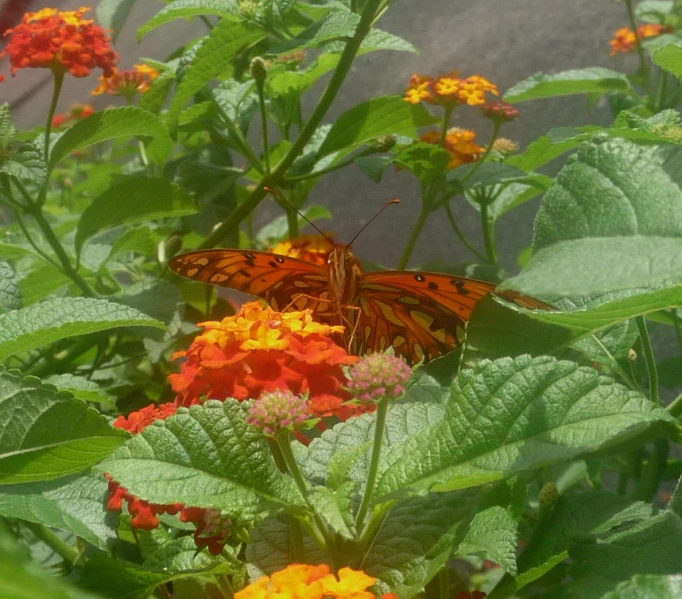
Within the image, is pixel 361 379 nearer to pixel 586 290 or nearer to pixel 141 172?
pixel 586 290

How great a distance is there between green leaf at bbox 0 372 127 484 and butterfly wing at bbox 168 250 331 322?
11.2 inches

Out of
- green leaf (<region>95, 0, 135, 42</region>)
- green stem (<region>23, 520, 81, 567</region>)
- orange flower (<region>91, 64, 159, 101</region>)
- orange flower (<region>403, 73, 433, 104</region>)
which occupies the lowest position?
green stem (<region>23, 520, 81, 567</region>)

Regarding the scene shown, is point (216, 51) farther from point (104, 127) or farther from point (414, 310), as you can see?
point (414, 310)

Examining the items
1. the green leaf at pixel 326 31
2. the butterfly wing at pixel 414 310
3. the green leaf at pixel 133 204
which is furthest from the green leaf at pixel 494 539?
the green leaf at pixel 133 204

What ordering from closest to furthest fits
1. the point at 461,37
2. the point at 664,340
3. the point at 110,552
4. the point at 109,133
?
the point at 110,552
the point at 109,133
the point at 664,340
the point at 461,37

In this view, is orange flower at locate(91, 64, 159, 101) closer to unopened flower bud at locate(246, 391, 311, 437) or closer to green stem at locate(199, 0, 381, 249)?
green stem at locate(199, 0, 381, 249)

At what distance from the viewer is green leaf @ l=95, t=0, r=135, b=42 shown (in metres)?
1.13

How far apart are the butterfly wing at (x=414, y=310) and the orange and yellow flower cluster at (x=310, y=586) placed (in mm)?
322

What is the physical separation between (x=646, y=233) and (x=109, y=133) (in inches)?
29.6

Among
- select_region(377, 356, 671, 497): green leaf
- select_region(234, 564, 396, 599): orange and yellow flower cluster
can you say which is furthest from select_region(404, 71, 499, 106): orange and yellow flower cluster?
select_region(234, 564, 396, 599): orange and yellow flower cluster

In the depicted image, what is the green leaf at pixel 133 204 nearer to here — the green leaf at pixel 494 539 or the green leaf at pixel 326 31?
the green leaf at pixel 326 31

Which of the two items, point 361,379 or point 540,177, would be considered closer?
point 361,379

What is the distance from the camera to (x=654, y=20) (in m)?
1.58

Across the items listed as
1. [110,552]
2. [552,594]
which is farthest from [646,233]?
[110,552]
